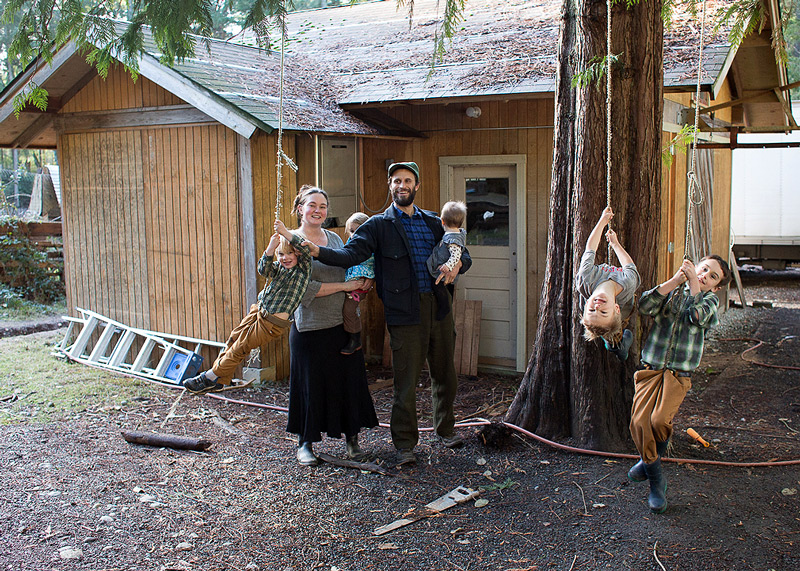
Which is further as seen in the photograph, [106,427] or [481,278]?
[481,278]

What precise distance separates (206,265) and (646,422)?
5.42m

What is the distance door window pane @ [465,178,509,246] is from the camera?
27.8 ft

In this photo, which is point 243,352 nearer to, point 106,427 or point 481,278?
point 106,427

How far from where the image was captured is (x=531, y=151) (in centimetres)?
816

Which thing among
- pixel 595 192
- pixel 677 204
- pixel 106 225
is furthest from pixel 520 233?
pixel 106 225

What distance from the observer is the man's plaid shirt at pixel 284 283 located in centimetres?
491

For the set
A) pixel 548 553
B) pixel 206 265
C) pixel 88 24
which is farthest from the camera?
pixel 206 265

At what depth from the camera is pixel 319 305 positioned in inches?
204

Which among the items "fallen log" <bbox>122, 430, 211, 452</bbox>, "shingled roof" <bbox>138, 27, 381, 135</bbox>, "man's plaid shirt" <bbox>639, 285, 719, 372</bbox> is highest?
"shingled roof" <bbox>138, 27, 381, 135</bbox>

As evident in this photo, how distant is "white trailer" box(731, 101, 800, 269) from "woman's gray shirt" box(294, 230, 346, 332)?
13723mm

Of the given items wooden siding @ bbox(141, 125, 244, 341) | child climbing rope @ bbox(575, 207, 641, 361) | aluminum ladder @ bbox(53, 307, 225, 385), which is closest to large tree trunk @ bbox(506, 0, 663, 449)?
child climbing rope @ bbox(575, 207, 641, 361)

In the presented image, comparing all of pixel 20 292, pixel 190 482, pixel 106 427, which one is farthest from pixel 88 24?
pixel 20 292

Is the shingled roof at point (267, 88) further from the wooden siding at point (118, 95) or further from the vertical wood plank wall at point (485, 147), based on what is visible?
the vertical wood plank wall at point (485, 147)

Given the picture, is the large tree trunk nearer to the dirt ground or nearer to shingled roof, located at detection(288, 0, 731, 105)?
the dirt ground
